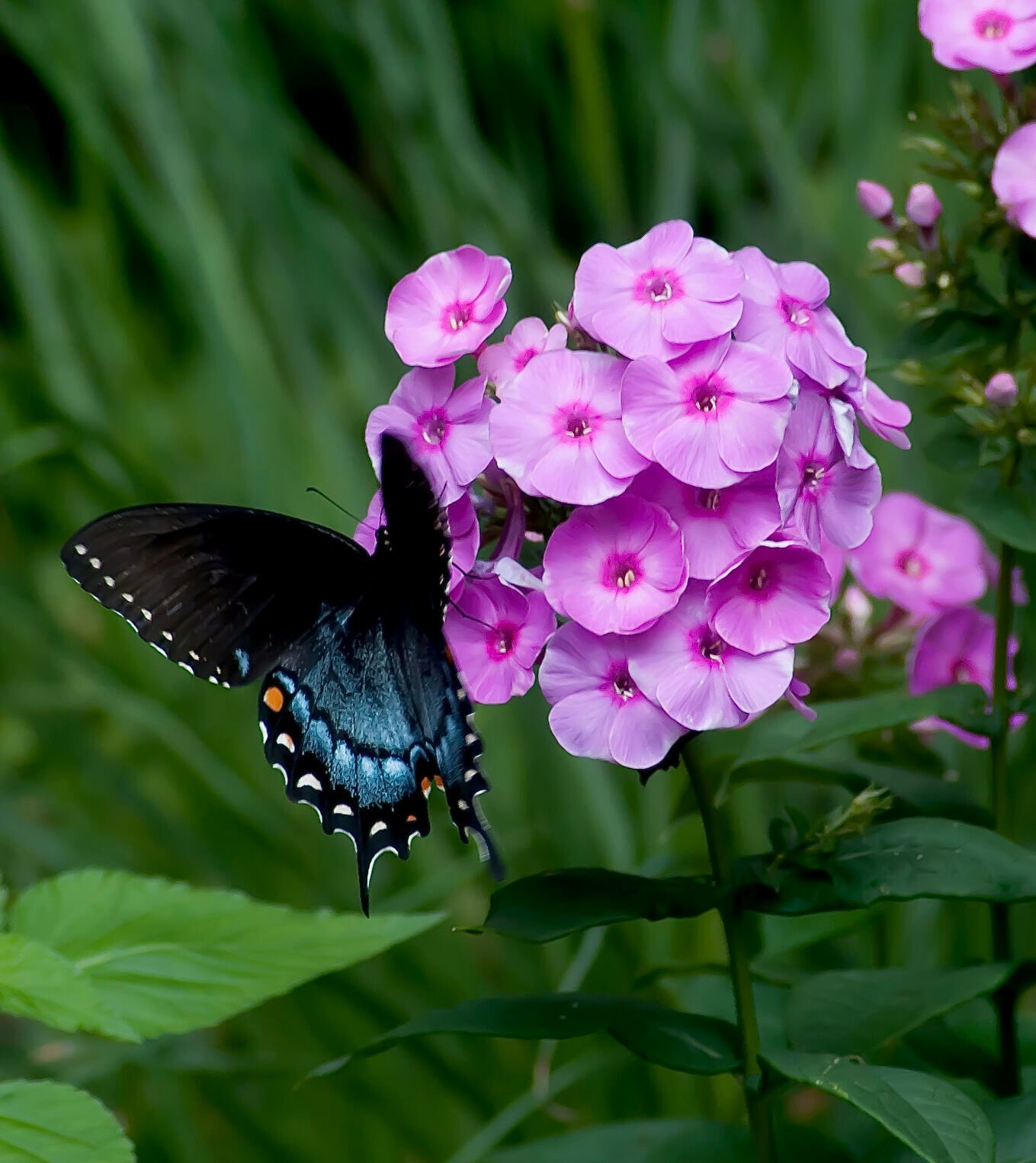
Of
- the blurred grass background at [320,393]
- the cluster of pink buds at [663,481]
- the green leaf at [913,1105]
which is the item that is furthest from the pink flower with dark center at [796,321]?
the blurred grass background at [320,393]

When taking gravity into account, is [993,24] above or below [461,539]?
above

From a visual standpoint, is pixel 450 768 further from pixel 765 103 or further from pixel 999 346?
pixel 765 103

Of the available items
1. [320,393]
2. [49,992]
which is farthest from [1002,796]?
[320,393]

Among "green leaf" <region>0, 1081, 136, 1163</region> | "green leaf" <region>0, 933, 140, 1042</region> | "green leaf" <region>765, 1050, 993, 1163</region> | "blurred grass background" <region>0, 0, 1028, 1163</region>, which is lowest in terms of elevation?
"blurred grass background" <region>0, 0, 1028, 1163</region>

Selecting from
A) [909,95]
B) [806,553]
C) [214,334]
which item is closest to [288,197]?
[214,334]

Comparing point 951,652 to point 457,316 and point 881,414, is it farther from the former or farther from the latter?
point 457,316

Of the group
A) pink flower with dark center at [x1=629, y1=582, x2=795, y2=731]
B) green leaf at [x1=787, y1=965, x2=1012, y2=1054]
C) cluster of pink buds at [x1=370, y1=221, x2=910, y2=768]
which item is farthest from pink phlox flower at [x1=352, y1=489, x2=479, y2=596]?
green leaf at [x1=787, y1=965, x2=1012, y2=1054]

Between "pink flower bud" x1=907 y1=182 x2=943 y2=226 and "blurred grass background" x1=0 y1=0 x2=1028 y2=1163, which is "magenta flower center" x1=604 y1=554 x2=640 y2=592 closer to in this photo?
"pink flower bud" x1=907 y1=182 x2=943 y2=226
